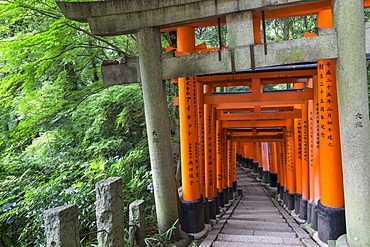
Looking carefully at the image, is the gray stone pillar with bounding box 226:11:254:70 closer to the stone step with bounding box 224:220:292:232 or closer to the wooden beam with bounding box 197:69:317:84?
the wooden beam with bounding box 197:69:317:84

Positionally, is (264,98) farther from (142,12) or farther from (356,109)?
(142,12)

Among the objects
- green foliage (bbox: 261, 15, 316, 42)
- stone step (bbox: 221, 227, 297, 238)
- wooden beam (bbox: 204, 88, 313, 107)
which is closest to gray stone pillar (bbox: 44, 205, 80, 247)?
stone step (bbox: 221, 227, 297, 238)

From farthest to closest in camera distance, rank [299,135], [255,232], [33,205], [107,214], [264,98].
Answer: [299,135] → [264,98] → [255,232] → [33,205] → [107,214]

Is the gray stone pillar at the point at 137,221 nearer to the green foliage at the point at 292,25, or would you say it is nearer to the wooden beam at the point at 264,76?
the wooden beam at the point at 264,76

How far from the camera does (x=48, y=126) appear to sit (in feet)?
22.2

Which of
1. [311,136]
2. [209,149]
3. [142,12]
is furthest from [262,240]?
[142,12]

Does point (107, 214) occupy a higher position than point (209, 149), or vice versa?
point (107, 214)

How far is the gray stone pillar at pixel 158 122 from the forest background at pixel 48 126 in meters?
0.75

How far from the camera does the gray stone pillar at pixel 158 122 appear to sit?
427 cm

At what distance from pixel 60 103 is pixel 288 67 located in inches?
223

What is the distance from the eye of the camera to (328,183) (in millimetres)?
4383

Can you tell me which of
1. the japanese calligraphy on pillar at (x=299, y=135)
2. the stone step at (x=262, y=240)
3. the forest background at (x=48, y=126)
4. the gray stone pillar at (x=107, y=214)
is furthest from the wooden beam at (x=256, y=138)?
the gray stone pillar at (x=107, y=214)

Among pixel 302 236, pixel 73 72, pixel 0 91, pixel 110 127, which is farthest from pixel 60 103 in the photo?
pixel 302 236

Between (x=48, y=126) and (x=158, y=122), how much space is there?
398cm
